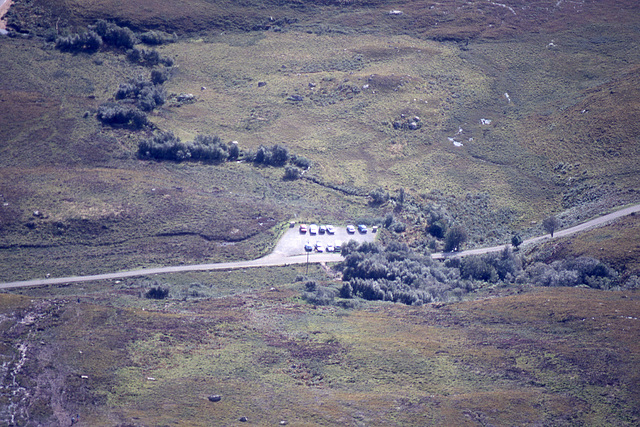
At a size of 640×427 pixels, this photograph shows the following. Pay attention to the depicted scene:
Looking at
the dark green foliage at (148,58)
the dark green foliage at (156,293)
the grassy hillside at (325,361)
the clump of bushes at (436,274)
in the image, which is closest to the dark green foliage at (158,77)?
the dark green foliage at (148,58)

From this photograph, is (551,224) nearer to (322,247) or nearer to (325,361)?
(322,247)

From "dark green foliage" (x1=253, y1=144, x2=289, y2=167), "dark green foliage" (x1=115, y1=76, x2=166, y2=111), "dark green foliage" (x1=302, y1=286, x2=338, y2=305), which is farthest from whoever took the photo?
"dark green foliage" (x1=115, y1=76, x2=166, y2=111)

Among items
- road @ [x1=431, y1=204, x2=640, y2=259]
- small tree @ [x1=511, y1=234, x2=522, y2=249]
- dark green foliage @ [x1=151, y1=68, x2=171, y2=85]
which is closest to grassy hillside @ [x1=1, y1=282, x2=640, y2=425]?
road @ [x1=431, y1=204, x2=640, y2=259]

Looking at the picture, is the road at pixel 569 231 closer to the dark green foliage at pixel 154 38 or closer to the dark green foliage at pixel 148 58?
the dark green foliage at pixel 148 58

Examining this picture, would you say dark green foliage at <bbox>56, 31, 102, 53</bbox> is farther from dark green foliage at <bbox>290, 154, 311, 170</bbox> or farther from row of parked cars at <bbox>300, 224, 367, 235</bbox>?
row of parked cars at <bbox>300, 224, 367, 235</bbox>

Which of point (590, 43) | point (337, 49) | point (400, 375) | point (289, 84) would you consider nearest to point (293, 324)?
point (400, 375)

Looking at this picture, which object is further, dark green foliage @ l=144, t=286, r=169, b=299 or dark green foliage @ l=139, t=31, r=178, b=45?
dark green foliage @ l=139, t=31, r=178, b=45
